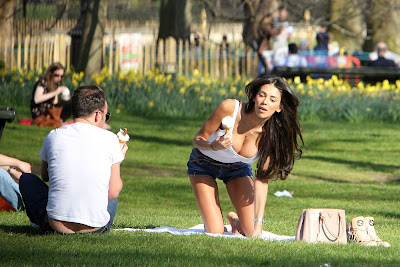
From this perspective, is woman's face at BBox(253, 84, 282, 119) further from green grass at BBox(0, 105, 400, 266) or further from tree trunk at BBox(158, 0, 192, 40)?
tree trunk at BBox(158, 0, 192, 40)

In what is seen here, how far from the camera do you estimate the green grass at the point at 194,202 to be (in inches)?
185

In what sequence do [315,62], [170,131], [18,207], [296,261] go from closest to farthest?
[296,261] < [18,207] < [170,131] < [315,62]

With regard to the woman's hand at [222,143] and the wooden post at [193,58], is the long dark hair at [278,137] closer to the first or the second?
the woman's hand at [222,143]

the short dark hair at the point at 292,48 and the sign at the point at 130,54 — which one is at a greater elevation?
the short dark hair at the point at 292,48

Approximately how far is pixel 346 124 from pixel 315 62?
18.9ft

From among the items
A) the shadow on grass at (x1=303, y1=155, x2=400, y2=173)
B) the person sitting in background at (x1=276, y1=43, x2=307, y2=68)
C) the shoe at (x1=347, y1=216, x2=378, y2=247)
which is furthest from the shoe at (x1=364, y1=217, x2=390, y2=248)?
the person sitting in background at (x1=276, y1=43, x2=307, y2=68)

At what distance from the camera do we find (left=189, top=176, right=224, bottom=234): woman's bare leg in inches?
243

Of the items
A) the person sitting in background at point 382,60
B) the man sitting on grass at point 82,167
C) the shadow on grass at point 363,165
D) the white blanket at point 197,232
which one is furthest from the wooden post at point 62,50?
the man sitting on grass at point 82,167

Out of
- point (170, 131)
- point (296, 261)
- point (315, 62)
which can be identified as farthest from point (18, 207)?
point (315, 62)

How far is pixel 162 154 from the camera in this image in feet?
39.2

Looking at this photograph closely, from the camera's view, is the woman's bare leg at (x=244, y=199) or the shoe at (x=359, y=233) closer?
the shoe at (x=359, y=233)

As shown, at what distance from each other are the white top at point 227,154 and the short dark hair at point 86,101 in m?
1.11

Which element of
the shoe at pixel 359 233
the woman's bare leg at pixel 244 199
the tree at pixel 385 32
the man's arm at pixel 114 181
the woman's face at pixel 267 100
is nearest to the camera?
the man's arm at pixel 114 181

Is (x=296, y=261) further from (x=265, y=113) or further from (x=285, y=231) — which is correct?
(x=285, y=231)
